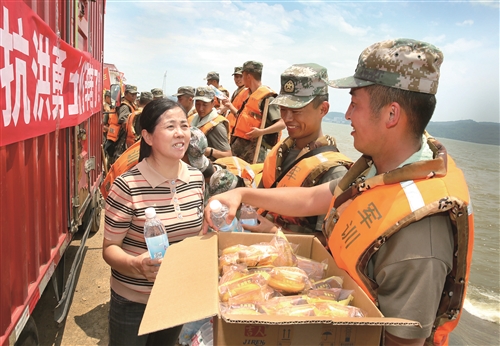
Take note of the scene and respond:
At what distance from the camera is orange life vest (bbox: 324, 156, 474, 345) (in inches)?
49.1

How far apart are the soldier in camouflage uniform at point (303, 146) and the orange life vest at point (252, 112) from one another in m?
2.90

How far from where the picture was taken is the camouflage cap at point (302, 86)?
259 cm

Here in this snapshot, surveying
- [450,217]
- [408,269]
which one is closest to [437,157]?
[450,217]

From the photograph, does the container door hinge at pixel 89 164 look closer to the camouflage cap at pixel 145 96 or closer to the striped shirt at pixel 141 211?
the striped shirt at pixel 141 211

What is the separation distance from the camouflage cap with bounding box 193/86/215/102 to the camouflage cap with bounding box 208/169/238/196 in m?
2.38

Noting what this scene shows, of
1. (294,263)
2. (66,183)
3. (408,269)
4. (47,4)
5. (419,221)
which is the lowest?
(66,183)

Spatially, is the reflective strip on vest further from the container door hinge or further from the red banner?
the container door hinge

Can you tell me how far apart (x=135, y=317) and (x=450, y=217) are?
6.24 ft

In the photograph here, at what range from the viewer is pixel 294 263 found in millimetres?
1610

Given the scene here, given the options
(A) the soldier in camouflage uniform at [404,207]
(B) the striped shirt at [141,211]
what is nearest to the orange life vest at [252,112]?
(B) the striped shirt at [141,211]

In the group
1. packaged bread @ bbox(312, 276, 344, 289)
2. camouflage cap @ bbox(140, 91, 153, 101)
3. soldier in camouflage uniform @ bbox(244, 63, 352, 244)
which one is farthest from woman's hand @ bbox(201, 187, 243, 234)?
camouflage cap @ bbox(140, 91, 153, 101)

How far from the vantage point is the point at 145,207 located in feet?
7.07

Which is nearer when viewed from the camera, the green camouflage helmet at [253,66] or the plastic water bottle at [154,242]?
the plastic water bottle at [154,242]

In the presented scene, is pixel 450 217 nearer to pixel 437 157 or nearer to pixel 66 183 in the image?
pixel 437 157
